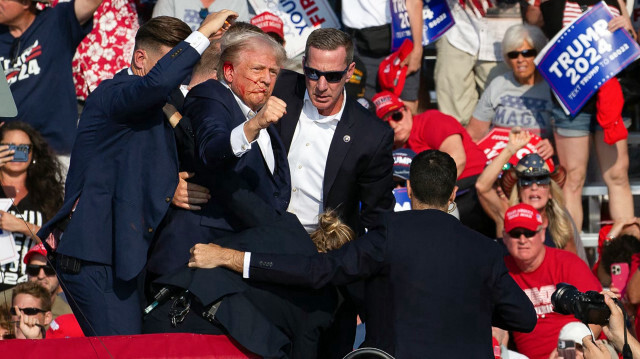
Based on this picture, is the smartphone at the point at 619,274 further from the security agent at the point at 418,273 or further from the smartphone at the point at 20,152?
the smartphone at the point at 20,152

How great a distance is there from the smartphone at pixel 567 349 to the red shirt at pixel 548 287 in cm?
73

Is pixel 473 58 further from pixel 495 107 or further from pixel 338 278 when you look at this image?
pixel 338 278

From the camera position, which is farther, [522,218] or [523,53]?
[523,53]

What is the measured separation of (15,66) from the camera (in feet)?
25.1

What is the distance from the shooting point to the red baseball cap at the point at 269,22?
7.82 metres

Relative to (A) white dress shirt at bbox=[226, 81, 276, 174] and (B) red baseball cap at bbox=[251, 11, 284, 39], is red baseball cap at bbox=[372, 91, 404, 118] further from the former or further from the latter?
(A) white dress shirt at bbox=[226, 81, 276, 174]

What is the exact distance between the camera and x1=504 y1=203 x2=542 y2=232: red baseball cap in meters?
7.00

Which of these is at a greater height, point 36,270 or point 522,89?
point 522,89

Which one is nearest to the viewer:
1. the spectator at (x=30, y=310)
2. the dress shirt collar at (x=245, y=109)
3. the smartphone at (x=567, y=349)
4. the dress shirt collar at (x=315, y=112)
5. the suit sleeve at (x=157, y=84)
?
the suit sleeve at (x=157, y=84)

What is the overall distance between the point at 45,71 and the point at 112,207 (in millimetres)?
3224

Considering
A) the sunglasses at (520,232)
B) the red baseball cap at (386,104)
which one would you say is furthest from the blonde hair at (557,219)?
the red baseball cap at (386,104)

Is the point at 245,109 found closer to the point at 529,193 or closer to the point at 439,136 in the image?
the point at 439,136

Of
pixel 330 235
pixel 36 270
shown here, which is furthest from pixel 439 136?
pixel 330 235

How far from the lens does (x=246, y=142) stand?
4371 mm
